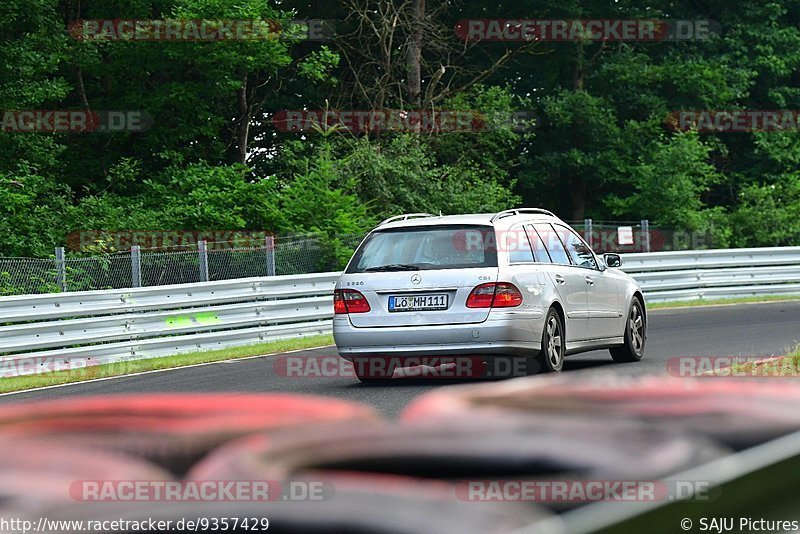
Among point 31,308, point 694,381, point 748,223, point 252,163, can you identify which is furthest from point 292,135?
point 694,381

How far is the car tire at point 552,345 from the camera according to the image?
11648mm

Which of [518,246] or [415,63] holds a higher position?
[415,63]

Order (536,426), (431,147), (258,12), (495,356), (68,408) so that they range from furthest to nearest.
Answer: (431,147) → (258,12) → (495,356) → (68,408) → (536,426)

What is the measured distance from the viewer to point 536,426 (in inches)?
64.0

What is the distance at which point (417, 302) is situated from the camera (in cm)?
1152

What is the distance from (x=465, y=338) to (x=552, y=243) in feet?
5.55

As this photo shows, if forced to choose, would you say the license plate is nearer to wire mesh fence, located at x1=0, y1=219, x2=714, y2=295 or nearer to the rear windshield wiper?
the rear windshield wiper

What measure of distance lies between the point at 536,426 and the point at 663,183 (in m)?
39.3

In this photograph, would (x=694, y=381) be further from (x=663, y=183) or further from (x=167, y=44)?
(x=663, y=183)

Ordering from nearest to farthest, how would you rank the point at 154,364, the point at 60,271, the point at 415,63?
the point at 154,364, the point at 60,271, the point at 415,63

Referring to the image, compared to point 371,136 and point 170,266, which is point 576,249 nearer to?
point 170,266

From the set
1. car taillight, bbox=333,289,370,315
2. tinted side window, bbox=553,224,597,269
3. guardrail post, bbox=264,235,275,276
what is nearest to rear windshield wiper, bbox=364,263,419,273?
car taillight, bbox=333,289,370,315

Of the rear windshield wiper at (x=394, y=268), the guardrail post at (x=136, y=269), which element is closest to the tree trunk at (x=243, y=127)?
the guardrail post at (x=136, y=269)

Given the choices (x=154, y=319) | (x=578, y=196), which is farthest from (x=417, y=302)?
(x=578, y=196)
